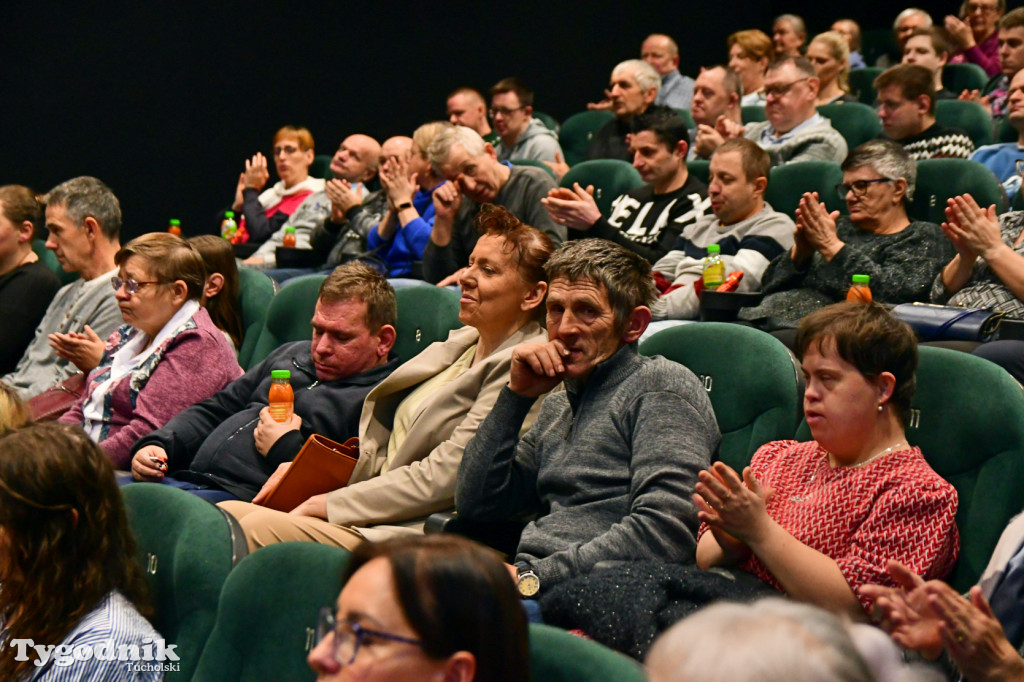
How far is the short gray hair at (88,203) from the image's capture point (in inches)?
158

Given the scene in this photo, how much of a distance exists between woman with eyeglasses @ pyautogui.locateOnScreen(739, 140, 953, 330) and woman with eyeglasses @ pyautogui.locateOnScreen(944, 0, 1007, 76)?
419 centimetres

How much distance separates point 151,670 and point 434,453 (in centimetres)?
91

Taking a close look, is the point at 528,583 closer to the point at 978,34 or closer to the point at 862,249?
the point at 862,249

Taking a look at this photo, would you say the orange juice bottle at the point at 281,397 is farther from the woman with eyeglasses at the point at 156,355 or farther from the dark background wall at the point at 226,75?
the dark background wall at the point at 226,75

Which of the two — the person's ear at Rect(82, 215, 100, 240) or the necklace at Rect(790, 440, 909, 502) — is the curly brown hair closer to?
the necklace at Rect(790, 440, 909, 502)

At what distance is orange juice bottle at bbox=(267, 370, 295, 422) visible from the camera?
290 centimetres

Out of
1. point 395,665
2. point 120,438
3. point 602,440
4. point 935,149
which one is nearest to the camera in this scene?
point 395,665

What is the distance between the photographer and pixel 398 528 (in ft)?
8.14

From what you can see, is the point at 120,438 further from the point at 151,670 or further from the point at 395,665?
the point at 395,665

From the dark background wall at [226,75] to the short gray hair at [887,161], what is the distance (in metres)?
4.97

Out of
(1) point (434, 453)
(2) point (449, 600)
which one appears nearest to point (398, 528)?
(1) point (434, 453)

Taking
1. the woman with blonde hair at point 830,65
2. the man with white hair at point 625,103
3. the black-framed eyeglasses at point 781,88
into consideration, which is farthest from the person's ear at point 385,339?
the woman with blonde hair at point 830,65

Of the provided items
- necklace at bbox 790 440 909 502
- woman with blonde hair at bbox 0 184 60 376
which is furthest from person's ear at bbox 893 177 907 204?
woman with blonde hair at bbox 0 184 60 376

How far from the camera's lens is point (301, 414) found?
2.97 metres
